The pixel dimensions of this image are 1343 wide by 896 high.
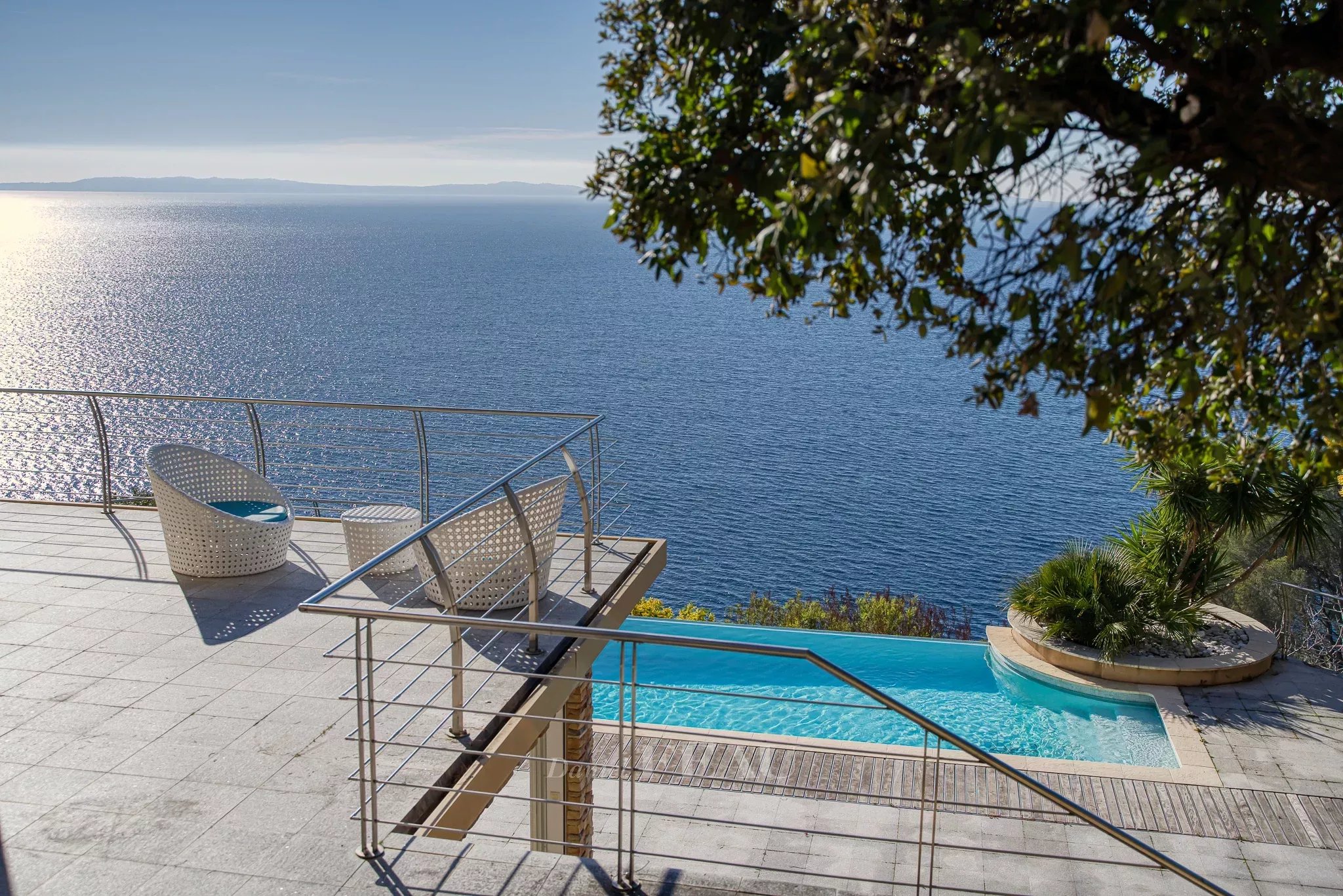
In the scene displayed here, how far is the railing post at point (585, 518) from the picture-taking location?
245 inches

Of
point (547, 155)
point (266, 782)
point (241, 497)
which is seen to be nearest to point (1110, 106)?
point (266, 782)

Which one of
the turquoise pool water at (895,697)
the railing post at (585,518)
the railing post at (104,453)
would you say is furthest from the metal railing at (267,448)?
the railing post at (585,518)

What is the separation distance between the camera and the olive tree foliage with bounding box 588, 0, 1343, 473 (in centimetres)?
222

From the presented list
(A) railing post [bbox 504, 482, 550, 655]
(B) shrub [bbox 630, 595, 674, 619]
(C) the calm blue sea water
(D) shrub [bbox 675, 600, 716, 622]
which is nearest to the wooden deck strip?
(A) railing post [bbox 504, 482, 550, 655]

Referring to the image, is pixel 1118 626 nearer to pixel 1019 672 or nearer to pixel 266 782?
pixel 1019 672

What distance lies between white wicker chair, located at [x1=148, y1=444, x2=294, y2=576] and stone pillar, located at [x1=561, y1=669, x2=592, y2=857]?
2.34m

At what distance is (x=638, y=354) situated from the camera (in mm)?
51531

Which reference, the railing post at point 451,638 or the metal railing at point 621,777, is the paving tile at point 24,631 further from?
the railing post at point 451,638

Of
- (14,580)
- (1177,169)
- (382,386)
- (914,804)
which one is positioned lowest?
(382,386)

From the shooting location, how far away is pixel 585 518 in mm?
6395

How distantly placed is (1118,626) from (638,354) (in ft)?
134

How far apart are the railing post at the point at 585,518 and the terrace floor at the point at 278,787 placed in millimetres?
163

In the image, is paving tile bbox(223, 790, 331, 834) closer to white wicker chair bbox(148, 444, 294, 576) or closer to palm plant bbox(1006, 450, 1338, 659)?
white wicker chair bbox(148, 444, 294, 576)

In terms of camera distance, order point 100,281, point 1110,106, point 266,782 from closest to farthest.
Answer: point 1110,106 → point 266,782 → point 100,281
